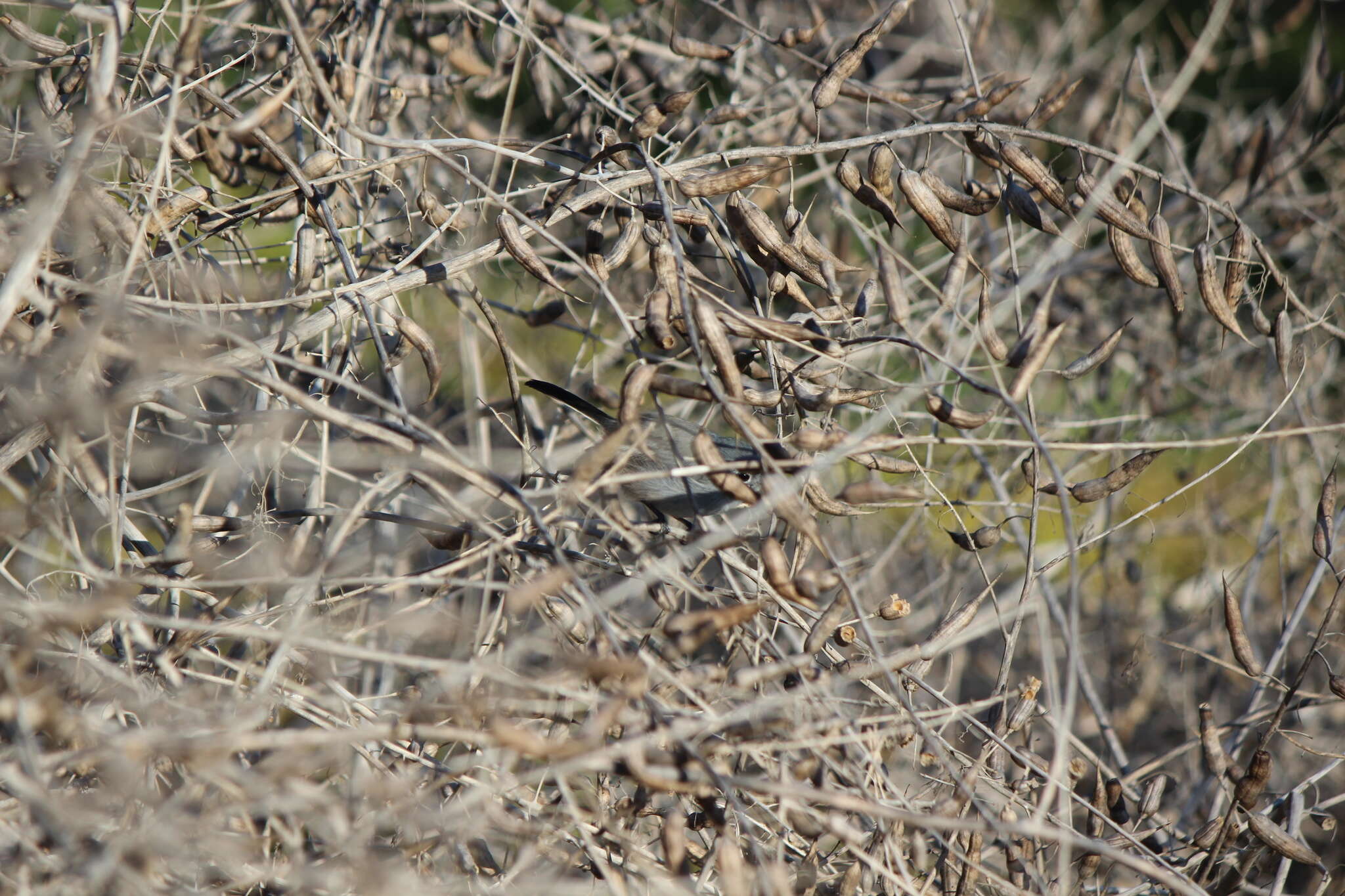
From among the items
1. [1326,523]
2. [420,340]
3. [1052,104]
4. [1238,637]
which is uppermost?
[1052,104]

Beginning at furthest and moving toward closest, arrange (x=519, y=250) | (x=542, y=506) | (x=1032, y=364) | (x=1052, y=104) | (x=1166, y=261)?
(x=542, y=506) < (x=1052, y=104) < (x=1166, y=261) < (x=519, y=250) < (x=1032, y=364)

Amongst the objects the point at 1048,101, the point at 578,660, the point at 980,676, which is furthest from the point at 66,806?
the point at 980,676

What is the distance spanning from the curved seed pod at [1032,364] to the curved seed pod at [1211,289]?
353 mm

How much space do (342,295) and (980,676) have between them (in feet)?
Result: 6.31

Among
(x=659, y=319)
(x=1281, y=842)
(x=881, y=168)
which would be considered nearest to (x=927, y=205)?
(x=881, y=168)

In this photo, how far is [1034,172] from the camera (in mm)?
1337

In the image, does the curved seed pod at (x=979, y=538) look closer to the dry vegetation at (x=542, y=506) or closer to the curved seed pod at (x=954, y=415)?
the dry vegetation at (x=542, y=506)

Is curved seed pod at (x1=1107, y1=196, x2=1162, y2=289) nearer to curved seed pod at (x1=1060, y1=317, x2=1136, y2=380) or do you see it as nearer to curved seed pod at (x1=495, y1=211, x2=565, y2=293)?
curved seed pod at (x1=1060, y1=317, x2=1136, y2=380)

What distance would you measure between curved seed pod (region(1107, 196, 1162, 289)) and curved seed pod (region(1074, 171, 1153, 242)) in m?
0.04

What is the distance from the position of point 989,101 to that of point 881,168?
0.82 feet

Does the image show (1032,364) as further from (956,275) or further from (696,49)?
(696,49)

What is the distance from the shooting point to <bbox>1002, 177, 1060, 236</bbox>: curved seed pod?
1.36 metres

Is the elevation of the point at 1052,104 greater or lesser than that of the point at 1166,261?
greater

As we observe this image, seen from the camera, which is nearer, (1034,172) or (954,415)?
(954,415)
